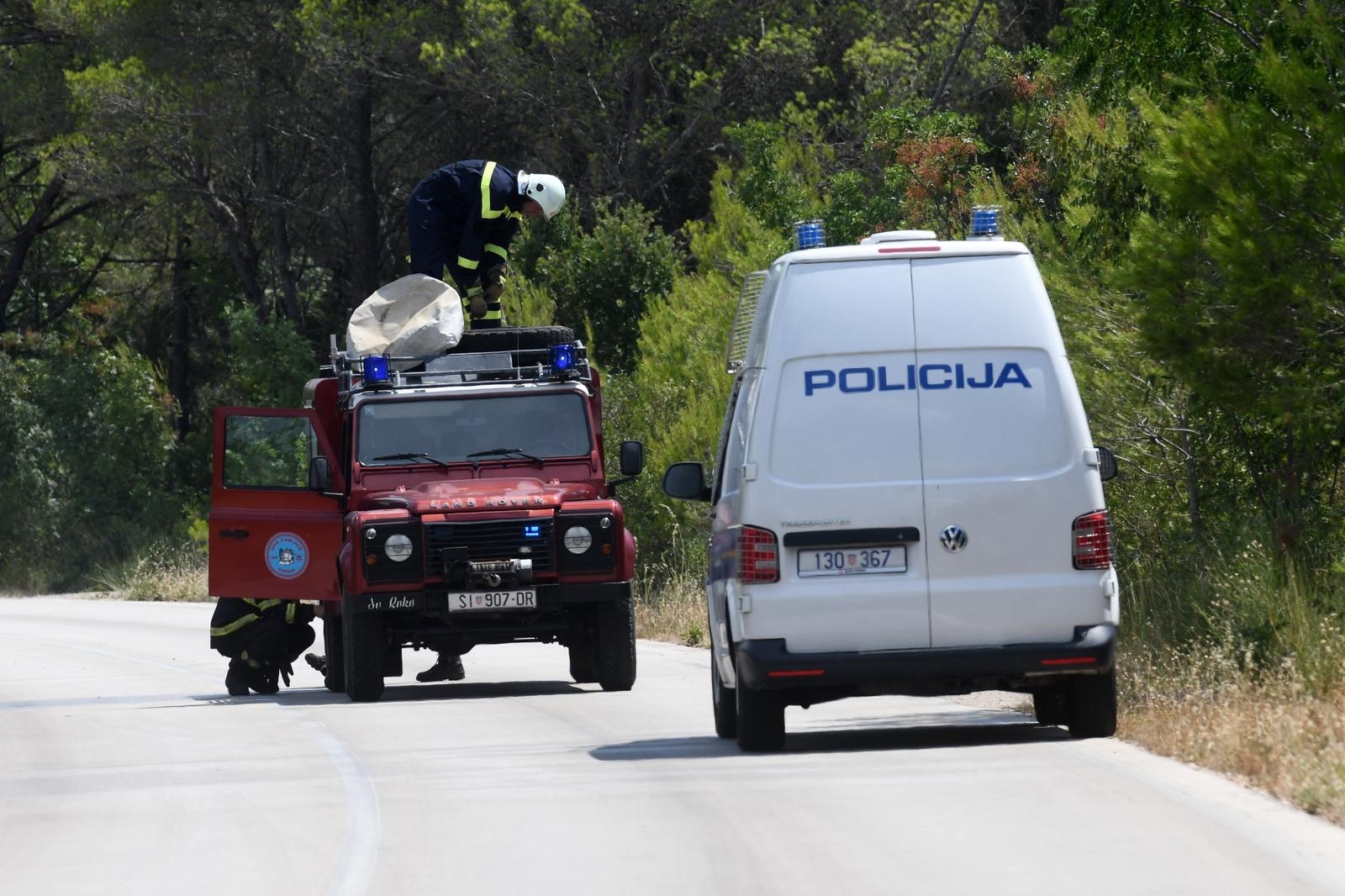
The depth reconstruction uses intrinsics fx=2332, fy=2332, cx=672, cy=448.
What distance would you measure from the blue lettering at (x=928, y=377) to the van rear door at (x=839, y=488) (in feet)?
0.23

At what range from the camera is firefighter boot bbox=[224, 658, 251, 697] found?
18781 mm

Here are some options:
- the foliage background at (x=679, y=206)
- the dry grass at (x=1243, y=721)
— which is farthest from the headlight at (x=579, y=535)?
the dry grass at (x=1243, y=721)

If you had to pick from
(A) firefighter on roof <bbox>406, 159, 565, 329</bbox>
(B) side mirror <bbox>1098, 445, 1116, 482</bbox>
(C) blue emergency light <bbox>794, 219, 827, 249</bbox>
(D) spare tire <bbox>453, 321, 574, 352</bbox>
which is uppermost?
(A) firefighter on roof <bbox>406, 159, 565, 329</bbox>

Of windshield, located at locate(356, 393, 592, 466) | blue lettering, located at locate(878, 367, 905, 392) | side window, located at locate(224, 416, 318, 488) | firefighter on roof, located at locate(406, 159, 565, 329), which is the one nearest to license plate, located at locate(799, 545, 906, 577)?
blue lettering, located at locate(878, 367, 905, 392)

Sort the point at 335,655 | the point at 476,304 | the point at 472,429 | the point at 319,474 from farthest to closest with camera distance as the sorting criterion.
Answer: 1. the point at 476,304
2. the point at 335,655
3. the point at 472,429
4. the point at 319,474

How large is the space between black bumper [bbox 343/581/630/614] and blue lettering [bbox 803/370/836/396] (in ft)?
18.2

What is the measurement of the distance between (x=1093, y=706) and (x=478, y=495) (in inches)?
238

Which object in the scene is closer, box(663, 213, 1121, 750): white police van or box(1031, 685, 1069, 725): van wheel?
box(663, 213, 1121, 750): white police van

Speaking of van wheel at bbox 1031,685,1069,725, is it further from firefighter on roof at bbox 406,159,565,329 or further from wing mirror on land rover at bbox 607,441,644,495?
firefighter on roof at bbox 406,159,565,329

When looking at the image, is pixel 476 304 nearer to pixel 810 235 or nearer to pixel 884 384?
pixel 810 235

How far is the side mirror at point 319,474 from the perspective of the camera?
1708 centimetres

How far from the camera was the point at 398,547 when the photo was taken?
53.9 feet

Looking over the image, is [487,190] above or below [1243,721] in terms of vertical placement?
above

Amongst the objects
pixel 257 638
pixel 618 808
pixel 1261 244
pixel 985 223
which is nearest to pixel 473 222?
pixel 257 638
